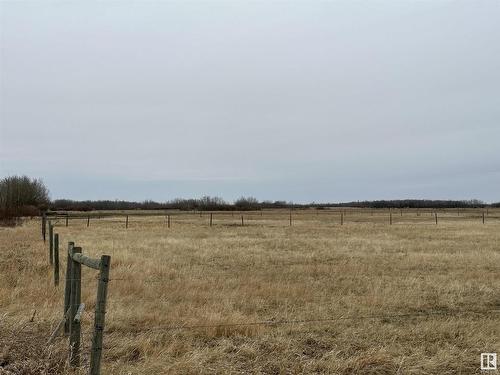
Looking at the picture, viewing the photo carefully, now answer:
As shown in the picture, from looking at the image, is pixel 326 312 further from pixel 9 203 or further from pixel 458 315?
pixel 9 203

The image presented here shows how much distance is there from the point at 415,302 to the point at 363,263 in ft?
22.0

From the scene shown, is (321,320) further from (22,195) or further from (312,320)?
(22,195)

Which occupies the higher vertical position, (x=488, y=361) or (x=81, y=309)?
(x=81, y=309)

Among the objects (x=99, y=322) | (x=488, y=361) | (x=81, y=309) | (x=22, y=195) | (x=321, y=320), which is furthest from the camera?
(x=22, y=195)

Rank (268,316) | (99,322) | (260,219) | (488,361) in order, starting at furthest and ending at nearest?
1. (260,219)
2. (268,316)
3. (488,361)
4. (99,322)

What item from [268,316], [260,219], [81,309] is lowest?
[268,316]

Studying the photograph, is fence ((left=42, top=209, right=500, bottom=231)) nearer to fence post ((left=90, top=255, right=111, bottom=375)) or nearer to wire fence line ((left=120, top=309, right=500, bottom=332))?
wire fence line ((left=120, top=309, right=500, bottom=332))

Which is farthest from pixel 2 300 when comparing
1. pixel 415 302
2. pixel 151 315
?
pixel 415 302

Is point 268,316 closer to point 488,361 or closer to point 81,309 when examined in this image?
point 488,361

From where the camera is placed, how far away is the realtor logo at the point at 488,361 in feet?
19.7

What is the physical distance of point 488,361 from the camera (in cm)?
621

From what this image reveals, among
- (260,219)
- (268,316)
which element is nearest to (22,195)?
(260,219)

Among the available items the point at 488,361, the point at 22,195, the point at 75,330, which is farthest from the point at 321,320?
the point at 22,195

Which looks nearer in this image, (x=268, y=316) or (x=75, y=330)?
(x=75, y=330)
